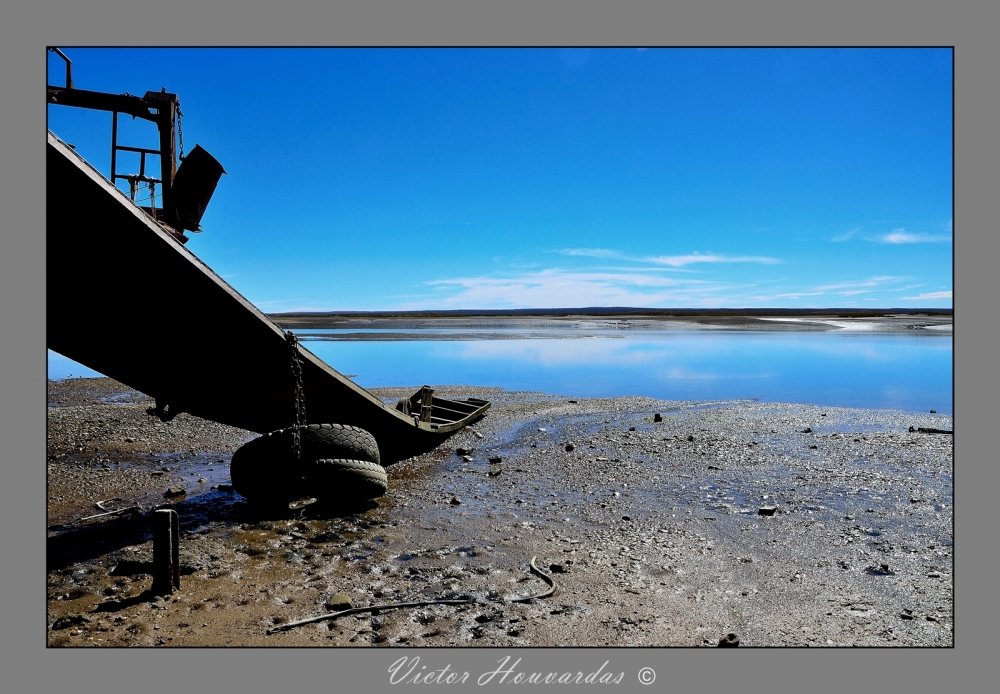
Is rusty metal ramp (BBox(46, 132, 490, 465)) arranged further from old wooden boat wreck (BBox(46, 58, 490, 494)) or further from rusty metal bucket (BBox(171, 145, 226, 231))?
rusty metal bucket (BBox(171, 145, 226, 231))

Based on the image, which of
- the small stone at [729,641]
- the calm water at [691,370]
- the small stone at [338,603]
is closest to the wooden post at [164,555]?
the small stone at [338,603]

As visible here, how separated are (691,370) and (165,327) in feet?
71.2

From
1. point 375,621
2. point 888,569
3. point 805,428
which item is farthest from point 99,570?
point 805,428

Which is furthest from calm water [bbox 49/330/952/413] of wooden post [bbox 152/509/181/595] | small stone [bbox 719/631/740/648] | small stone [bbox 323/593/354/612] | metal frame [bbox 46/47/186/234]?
wooden post [bbox 152/509/181/595]

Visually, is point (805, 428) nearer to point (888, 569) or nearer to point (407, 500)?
point (888, 569)

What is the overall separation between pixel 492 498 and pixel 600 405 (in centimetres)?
856

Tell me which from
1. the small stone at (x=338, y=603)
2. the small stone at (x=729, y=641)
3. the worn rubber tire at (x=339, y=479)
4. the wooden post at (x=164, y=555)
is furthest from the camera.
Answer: the worn rubber tire at (x=339, y=479)

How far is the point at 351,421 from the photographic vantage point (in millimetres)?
8445

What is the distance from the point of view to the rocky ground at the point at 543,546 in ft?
14.1

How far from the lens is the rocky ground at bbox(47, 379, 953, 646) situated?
431 centimetres

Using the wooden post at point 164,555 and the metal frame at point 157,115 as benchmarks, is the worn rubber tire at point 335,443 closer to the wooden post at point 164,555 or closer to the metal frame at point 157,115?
the wooden post at point 164,555

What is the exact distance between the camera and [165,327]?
6289 mm

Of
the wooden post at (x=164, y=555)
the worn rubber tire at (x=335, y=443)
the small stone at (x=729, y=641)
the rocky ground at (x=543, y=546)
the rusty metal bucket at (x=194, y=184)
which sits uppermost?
the rusty metal bucket at (x=194, y=184)

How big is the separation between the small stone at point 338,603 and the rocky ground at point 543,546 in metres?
0.02
